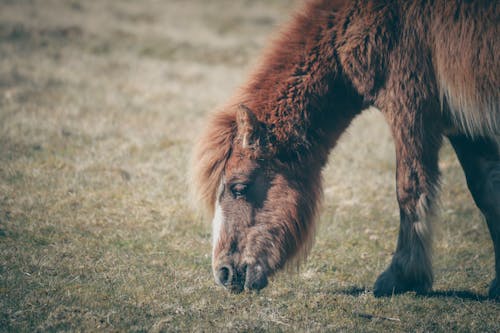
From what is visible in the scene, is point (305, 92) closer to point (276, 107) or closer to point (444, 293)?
point (276, 107)

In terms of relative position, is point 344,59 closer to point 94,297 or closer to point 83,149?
point 94,297

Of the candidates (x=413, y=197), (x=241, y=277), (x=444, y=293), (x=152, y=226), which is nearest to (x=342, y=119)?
(x=413, y=197)

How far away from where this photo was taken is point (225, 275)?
459 centimetres

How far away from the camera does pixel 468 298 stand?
5.05m

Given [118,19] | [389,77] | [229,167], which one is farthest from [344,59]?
[118,19]

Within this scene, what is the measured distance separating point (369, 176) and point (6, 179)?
5.21 m

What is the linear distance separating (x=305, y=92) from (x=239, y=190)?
41.5 inches

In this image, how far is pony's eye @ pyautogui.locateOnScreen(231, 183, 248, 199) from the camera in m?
4.68

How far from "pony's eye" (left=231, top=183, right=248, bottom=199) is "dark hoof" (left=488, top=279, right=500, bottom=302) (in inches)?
98.7

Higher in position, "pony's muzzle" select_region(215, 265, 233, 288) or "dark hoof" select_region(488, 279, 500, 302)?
"dark hoof" select_region(488, 279, 500, 302)

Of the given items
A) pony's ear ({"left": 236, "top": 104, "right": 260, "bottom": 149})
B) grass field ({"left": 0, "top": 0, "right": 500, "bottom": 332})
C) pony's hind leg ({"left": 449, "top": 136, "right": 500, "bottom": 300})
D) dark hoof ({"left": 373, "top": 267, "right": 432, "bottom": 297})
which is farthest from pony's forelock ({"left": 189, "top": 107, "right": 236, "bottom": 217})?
pony's hind leg ({"left": 449, "top": 136, "right": 500, "bottom": 300})

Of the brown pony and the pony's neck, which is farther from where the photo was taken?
the pony's neck

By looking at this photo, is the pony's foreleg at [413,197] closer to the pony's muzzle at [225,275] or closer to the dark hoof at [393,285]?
the dark hoof at [393,285]

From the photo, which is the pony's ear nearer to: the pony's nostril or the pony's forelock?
the pony's forelock
